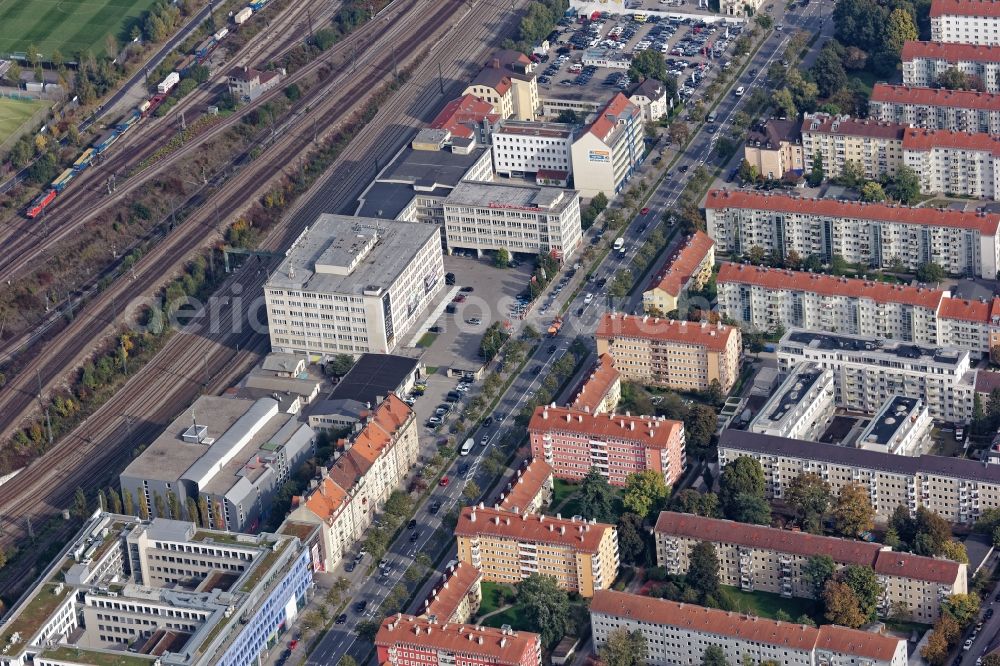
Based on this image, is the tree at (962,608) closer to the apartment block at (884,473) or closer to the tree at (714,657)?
the apartment block at (884,473)

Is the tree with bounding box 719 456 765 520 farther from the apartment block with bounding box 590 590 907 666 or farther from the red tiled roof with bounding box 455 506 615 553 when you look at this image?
the apartment block with bounding box 590 590 907 666

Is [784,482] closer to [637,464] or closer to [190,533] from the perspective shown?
[637,464]

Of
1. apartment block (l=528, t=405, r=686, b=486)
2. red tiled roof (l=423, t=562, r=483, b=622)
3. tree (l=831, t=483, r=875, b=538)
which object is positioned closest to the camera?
red tiled roof (l=423, t=562, r=483, b=622)

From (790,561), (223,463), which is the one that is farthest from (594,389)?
(223,463)

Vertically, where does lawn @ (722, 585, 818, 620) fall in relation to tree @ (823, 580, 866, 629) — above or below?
below

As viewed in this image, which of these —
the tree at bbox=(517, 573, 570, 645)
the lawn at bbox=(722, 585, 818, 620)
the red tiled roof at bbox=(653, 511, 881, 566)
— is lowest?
the lawn at bbox=(722, 585, 818, 620)

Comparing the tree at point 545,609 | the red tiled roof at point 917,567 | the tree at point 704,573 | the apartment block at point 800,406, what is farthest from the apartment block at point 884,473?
the tree at point 545,609

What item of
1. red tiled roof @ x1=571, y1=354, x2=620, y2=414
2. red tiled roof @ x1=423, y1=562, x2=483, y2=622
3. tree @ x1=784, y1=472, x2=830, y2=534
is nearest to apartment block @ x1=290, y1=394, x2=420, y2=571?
red tiled roof @ x1=423, y1=562, x2=483, y2=622
